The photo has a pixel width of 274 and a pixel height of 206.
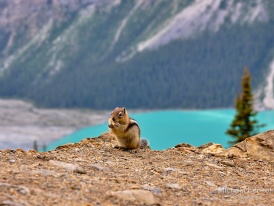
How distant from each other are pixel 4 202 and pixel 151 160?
21.0 ft

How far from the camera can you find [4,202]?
39.4 ft

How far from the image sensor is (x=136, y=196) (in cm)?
1342

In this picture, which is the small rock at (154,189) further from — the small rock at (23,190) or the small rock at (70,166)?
the small rock at (23,190)

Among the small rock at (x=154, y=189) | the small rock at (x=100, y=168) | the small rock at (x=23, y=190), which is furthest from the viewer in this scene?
the small rock at (x=100, y=168)

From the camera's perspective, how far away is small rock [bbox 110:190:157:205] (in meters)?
13.3

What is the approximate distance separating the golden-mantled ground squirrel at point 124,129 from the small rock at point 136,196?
4859 mm

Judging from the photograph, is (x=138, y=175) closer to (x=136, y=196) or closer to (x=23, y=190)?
(x=136, y=196)

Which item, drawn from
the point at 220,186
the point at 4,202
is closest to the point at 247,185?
the point at 220,186

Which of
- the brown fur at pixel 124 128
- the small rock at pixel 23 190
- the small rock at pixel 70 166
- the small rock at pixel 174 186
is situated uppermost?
the brown fur at pixel 124 128

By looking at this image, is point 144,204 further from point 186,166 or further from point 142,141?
point 142,141

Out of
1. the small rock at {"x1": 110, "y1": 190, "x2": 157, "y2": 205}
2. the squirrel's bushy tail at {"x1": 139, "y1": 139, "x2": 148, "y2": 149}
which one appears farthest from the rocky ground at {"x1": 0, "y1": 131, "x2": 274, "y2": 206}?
the squirrel's bushy tail at {"x1": 139, "y1": 139, "x2": 148, "y2": 149}

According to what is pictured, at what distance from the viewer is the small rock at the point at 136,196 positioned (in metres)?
13.3

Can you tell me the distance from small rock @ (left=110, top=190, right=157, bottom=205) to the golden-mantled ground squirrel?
486 cm

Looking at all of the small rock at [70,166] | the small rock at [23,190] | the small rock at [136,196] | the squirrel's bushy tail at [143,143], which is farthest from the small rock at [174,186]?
the squirrel's bushy tail at [143,143]
